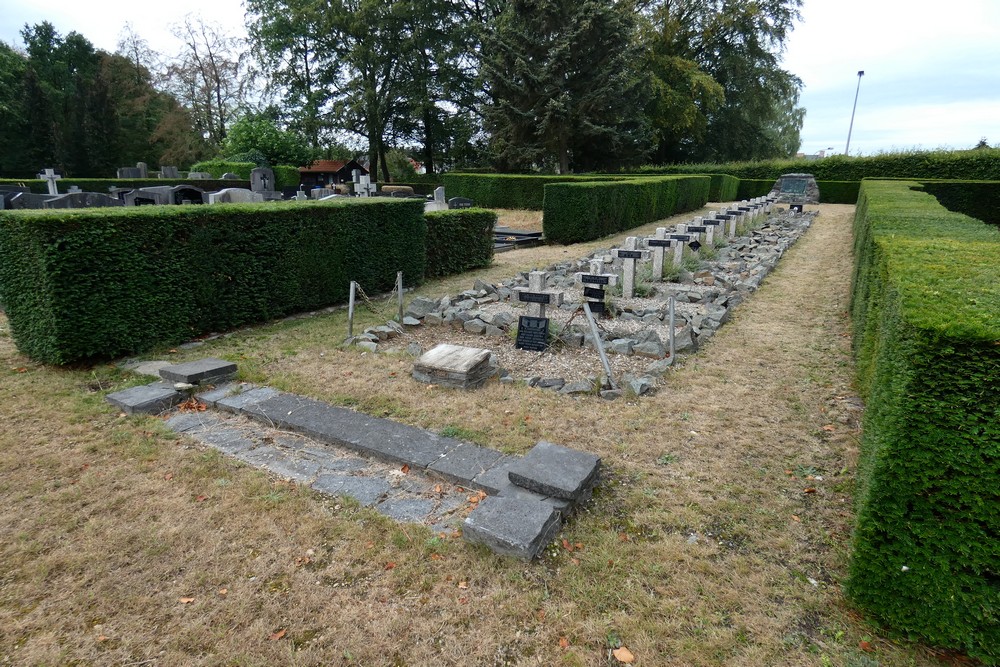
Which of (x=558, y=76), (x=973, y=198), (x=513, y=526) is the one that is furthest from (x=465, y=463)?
(x=558, y=76)

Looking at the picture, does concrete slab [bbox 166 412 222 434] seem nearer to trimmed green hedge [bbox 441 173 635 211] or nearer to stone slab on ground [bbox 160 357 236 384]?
stone slab on ground [bbox 160 357 236 384]

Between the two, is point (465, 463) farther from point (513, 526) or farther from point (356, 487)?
point (513, 526)

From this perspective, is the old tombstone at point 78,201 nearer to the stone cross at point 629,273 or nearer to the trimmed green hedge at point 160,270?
the trimmed green hedge at point 160,270

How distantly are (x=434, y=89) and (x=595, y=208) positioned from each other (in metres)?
26.7

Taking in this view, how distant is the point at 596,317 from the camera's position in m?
7.31

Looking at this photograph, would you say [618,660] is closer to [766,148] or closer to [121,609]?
[121,609]

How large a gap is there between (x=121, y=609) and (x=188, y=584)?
28 cm

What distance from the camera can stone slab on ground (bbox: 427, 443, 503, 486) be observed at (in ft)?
11.8

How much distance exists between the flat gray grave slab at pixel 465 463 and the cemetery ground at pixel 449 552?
0.81ft

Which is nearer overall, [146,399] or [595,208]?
[146,399]

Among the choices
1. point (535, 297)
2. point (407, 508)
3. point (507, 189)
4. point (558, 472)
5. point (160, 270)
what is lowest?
point (407, 508)

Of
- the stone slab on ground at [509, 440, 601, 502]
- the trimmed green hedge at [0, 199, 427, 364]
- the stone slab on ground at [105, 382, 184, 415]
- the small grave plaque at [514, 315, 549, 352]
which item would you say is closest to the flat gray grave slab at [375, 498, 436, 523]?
the stone slab on ground at [509, 440, 601, 502]

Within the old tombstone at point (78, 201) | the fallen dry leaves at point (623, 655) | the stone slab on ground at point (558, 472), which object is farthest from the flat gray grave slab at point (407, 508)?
the old tombstone at point (78, 201)

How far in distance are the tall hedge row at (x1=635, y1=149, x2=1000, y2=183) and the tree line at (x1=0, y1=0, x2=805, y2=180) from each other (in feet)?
14.7
